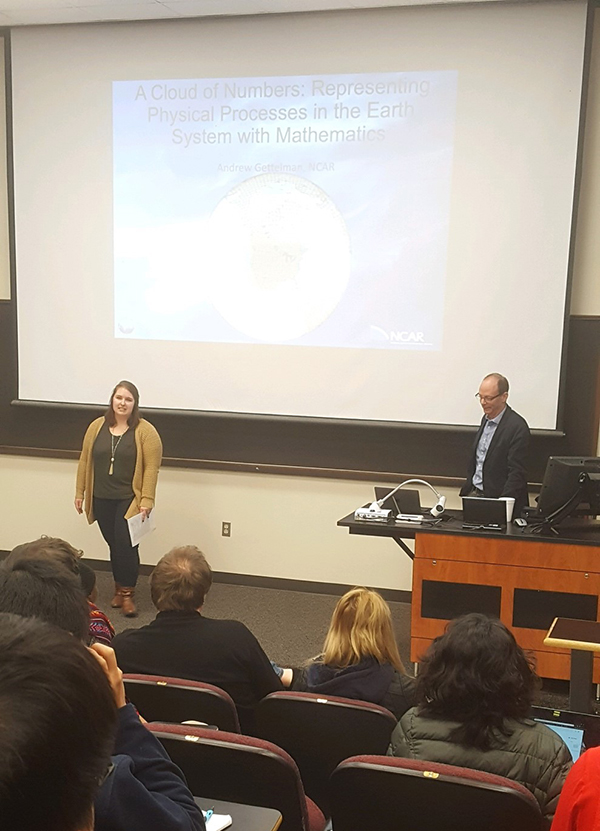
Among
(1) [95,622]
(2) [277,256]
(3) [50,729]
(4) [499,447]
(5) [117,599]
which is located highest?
(2) [277,256]

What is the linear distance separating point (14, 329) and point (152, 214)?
129cm

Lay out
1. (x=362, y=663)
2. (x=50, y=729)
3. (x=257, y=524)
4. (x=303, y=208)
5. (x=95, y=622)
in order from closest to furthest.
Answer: (x=50, y=729) < (x=362, y=663) < (x=95, y=622) < (x=303, y=208) < (x=257, y=524)

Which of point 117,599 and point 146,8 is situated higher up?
point 146,8

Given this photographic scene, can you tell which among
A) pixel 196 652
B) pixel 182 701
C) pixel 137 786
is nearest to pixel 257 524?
pixel 196 652

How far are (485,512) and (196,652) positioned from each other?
208cm

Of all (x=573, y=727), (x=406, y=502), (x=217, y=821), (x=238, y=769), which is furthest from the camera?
(x=406, y=502)

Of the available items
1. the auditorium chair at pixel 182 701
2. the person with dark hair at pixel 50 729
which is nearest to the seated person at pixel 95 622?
the auditorium chair at pixel 182 701

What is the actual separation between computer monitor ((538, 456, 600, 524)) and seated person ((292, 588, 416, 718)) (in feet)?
5.94

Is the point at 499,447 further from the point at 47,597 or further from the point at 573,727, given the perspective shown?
the point at 47,597

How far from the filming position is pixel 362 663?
8.30 feet

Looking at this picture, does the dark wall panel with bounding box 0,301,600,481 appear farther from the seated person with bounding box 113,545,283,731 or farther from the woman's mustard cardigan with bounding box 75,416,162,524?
the seated person with bounding box 113,545,283,731

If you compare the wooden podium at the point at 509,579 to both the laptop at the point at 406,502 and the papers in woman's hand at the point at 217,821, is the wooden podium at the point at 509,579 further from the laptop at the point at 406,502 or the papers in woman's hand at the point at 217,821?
the papers in woman's hand at the point at 217,821

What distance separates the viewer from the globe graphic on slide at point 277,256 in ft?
17.1

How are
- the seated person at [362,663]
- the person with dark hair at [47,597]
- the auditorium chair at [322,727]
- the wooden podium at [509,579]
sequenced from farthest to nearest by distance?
the wooden podium at [509,579] → the seated person at [362,663] → the auditorium chair at [322,727] → the person with dark hair at [47,597]
